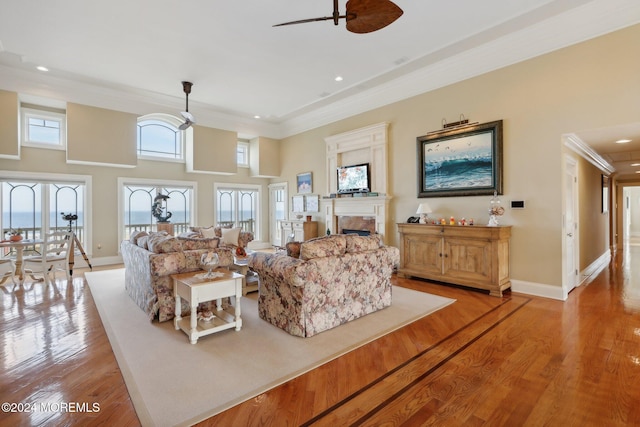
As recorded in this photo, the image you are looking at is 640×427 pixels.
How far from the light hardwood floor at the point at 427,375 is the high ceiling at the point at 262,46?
379cm

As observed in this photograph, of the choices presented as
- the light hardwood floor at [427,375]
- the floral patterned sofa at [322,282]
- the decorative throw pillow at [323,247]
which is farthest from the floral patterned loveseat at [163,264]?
the decorative throw pillow at [323,247]

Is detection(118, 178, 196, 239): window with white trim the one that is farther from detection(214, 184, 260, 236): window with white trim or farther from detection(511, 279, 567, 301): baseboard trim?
detection(511, 279, 567, 301): baseboard trim

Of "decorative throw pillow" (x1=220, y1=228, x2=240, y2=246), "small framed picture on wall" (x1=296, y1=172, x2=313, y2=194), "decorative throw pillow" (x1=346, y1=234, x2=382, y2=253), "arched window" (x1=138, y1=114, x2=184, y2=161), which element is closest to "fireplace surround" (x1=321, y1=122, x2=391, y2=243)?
"small framed picture on wall" (x1=296, y1=172, x2=313, y2=194)

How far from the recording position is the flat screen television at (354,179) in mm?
6664

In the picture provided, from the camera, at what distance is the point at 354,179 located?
696 centimetres

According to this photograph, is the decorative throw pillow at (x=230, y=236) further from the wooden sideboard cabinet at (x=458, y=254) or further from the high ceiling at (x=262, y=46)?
the wooden sideboard cabinet at (x=458, y=254)

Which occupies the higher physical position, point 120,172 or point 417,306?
point 120,172

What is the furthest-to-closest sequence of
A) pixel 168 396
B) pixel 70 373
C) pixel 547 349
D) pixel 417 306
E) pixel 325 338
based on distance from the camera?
pixel 417 306 → pixel 325 338 → pixel 547 349 → pixel 70 373 → pixel 168 396

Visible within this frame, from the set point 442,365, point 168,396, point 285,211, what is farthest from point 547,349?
point 285,211

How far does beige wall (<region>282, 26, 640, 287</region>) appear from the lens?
12.3ft

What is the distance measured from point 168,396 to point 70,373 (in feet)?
3.24

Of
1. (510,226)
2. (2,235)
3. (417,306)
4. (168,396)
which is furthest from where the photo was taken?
(2,235)

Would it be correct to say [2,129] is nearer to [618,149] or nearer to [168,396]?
[168,396]

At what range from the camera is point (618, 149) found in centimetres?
535
